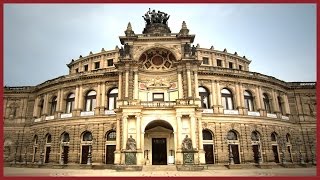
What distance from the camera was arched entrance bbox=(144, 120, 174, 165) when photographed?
28.9 m

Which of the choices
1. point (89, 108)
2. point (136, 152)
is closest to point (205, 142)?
point (136, 152)

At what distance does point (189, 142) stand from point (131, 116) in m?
6.14

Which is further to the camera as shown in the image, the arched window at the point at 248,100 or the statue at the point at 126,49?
the arched window at the point at 248,100

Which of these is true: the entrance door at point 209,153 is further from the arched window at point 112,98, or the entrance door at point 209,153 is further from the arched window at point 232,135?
the arched window at point 112,98

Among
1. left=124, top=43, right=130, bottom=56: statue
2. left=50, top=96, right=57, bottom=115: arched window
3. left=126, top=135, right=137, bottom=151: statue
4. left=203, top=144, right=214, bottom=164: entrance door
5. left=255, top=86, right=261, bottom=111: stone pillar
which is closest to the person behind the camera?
left=126, top=135, right=137, bottom=151: statue

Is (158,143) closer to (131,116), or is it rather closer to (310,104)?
(131,116)

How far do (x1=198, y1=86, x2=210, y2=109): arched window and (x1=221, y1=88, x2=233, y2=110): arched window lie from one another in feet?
6.92

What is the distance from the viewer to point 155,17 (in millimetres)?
33906

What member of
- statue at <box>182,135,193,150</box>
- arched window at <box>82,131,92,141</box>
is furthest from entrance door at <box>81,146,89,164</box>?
statue at <box>182,135,193,150</box>

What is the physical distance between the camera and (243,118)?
107 ft

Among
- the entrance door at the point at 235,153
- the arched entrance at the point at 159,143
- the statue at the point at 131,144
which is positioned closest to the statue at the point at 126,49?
the arched entrance at the point at 159,143

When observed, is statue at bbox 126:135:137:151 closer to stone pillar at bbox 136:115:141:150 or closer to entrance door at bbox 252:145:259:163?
stone pillar at bbox 136:115:141:150

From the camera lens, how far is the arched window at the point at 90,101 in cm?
3419

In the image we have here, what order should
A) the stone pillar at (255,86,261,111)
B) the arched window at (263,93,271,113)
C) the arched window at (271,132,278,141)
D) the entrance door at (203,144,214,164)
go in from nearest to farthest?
the entrance door at (203,144,214,164), the stone pillar at (255,86,261,111), the arched window at (271,132,278,141), the arched window at (263,93,271,113)
